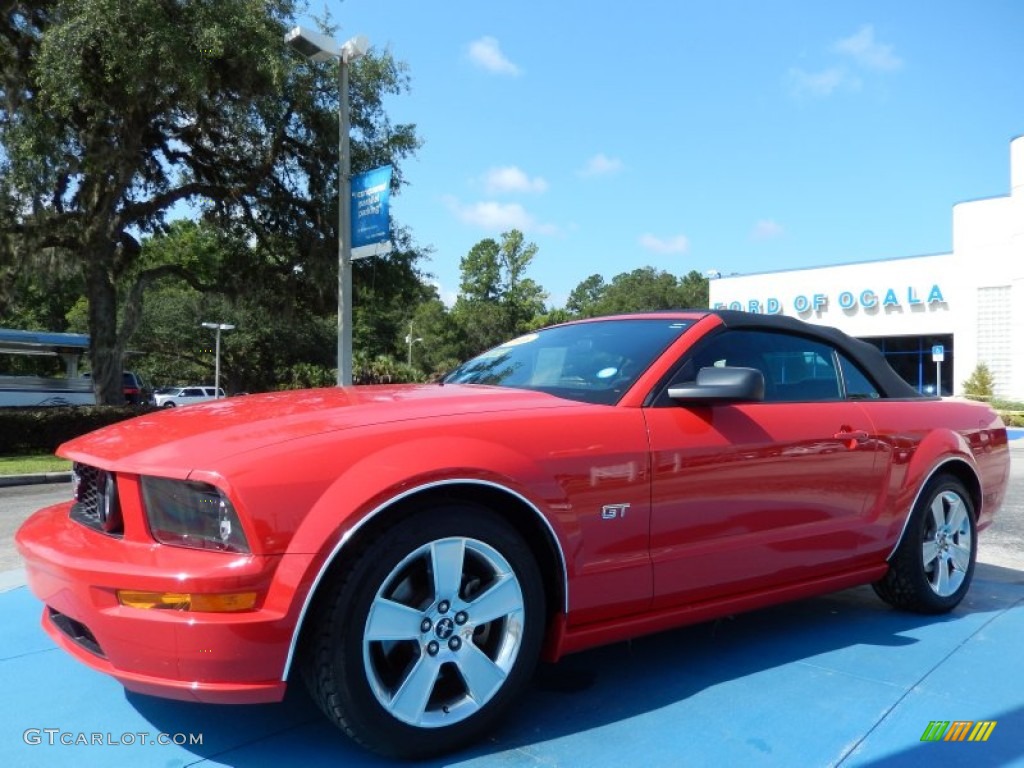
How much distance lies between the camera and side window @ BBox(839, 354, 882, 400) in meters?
3.95

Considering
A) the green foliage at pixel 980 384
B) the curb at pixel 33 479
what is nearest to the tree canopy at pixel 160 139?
the curb at pixel 33 479

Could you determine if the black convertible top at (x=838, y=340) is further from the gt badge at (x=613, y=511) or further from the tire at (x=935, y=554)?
the gt badge at (x=613, y=511)

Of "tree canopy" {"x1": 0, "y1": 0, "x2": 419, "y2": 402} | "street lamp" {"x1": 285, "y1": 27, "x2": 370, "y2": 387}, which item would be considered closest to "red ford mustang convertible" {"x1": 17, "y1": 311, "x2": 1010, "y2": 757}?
"street lamp" {"x1": 285, "y1": 27, "x2": 370, "y2": 387}

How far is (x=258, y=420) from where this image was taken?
106 inches

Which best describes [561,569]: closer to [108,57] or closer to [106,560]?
[106,560]

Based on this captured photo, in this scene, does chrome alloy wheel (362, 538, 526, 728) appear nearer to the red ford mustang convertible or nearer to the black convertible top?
the red ford mustang convertible

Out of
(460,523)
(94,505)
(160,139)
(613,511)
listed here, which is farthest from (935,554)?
(160,139)

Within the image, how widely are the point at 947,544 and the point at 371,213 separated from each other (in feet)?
30.2

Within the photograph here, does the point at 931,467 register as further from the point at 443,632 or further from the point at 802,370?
the point at 443,632

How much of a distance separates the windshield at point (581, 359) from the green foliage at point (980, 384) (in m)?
31.8

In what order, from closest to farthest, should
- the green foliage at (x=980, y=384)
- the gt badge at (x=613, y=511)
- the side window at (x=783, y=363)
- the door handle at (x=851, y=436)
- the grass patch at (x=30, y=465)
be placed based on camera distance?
the gt badge at (x=613, y=511), the side window at (x=783, y=363), the door handle at (x=851, y=436), the grass patch at (x=30, y=465), the green foliage at (x=980, y=384)

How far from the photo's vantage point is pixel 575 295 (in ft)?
404

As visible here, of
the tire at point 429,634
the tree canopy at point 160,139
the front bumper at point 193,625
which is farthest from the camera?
the tree canopy at point 160,139

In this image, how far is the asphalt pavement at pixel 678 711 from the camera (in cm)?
257
